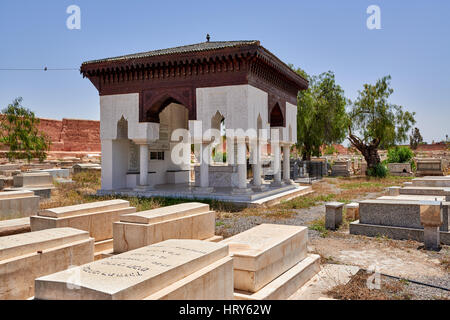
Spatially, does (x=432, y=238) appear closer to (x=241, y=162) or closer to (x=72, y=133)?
(x=241, y=162)

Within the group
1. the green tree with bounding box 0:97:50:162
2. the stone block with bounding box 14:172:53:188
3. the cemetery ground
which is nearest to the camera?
the cemetery ground

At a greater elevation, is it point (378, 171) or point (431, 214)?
point (378, 171)

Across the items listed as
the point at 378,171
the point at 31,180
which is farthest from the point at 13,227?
the point at 378,171

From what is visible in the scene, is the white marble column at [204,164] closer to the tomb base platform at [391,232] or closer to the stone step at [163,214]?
the tomb base platform at [391,232]

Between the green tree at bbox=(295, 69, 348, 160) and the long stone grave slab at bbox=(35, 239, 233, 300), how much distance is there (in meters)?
22.3

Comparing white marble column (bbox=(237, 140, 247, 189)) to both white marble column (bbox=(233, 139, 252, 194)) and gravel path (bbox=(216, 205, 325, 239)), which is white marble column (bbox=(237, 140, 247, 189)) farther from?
gravel path (bbox=(216, 205, 325, 239))

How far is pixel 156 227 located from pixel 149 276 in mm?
2035

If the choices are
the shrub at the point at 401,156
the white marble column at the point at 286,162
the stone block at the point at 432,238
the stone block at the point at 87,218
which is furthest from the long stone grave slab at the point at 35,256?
the shrub at the point at 401,156

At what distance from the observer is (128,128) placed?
1391 cm

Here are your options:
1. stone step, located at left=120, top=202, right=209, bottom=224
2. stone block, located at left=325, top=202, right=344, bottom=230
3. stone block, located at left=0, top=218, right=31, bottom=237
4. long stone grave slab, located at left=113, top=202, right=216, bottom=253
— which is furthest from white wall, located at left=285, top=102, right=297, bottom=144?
stone block, located at left=0, top=218, right=31, bottom=237

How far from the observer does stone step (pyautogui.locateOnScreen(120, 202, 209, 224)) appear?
463 centimetres

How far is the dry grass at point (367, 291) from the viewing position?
392cm

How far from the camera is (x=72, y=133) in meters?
50.2
